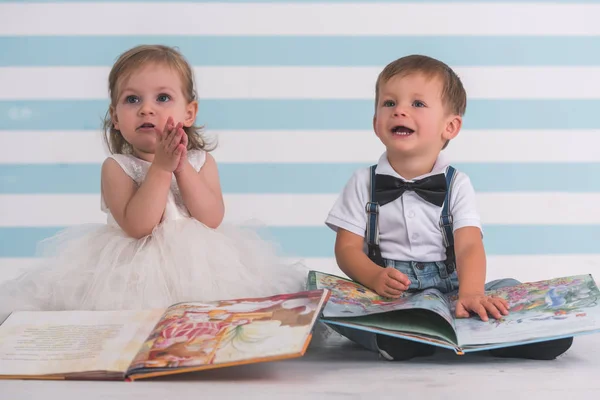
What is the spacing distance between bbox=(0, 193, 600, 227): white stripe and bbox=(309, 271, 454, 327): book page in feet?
2.98

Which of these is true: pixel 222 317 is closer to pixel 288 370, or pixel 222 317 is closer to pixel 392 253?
pixel 288 370

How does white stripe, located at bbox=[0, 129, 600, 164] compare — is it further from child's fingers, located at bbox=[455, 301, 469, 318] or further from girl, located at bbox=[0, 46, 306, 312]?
child's fingers, located at bbox=[455, 301, 469, 318]

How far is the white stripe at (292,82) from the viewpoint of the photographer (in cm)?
223

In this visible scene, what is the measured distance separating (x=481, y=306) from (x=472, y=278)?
88 mm

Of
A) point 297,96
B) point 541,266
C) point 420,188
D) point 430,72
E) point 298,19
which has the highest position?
point 298,19

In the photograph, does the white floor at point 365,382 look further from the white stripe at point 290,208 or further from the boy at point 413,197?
A: the white stripe at point 290,208

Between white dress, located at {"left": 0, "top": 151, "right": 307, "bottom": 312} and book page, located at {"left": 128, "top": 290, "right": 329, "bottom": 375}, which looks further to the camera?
white dress, located at {"left": 0, "top": 151, "right": 307, "bottom": 312}

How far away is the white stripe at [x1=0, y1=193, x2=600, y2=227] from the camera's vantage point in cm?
224

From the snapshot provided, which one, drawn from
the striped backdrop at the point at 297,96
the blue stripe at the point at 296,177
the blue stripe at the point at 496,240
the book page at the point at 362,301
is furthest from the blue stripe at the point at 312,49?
the book page at the point at 362,301

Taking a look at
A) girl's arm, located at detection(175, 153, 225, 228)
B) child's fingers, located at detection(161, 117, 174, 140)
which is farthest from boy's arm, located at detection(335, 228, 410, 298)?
child's fingers, located at detection(161, 117, 174, 140)

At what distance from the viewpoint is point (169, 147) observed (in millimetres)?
1350

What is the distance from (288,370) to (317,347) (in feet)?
0.59

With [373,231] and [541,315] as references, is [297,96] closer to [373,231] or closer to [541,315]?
Answer: [373,231]

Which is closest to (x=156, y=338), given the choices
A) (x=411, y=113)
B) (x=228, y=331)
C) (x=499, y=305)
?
(x=228, y=331)
